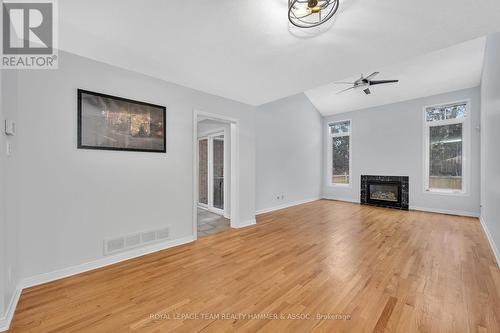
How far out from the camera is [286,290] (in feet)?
6.68

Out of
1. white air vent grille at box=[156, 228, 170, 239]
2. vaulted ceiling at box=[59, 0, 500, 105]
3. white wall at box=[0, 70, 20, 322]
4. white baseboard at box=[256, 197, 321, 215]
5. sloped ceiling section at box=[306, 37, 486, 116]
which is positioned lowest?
white baseboard at box=[256, 197, 321, 215]

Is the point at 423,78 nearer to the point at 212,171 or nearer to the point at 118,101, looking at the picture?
the point at 212,171

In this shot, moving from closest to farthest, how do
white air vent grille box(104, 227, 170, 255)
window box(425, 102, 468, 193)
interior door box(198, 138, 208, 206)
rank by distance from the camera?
white air vent grille box(104, 227, 170, 255)
window box(425, 102, 468, 193)
interior door box(198, 138, 208, 206)

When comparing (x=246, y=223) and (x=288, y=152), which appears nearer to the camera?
(x=246, y=223)

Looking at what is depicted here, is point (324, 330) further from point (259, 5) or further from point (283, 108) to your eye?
point (283, 108)

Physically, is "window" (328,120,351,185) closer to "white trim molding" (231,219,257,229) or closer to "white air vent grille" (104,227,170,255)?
"white trim molding" (231,219,257,229)

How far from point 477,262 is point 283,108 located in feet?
16.2

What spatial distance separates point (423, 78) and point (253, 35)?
517 centimetres

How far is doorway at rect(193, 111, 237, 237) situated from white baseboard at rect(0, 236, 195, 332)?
35.9 inches

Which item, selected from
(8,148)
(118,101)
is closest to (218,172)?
(118,101)

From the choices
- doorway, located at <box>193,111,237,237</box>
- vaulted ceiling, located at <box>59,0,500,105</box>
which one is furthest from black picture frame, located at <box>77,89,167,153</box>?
doorway, located at <box>193,111,237,237</box>

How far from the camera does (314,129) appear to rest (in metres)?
7.42

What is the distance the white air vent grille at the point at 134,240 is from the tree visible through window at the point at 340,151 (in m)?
6.33

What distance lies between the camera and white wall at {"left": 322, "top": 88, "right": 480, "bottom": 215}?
4.99 m
